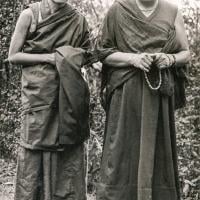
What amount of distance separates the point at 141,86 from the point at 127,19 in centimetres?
54

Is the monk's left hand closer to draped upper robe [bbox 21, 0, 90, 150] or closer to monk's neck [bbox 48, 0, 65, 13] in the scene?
draped upper robe [bbox 21, 0, 90, 150]

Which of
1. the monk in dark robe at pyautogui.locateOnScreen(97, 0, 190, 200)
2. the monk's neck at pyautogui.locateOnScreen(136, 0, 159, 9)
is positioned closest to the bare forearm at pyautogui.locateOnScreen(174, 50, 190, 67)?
the monk in dark robe at pyautogui.locateOnScreen(97, 0, 190, 200)

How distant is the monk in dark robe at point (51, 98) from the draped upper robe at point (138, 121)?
0.29m

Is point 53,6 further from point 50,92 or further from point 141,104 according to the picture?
point 141,104

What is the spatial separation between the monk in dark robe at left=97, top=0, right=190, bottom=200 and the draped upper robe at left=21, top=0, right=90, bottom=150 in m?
0.25

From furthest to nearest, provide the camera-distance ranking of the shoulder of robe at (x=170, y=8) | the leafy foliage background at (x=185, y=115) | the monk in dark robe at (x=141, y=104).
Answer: the leafy foliage background at (x=185, y=115)
the shoulder of robe at (x=170, y=8)
the monk in dark robe at (x=141, y=104)

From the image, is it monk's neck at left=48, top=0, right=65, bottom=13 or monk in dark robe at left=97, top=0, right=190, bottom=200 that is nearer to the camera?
monk in dark robe at left=97, top=0, right=190, bottom=200

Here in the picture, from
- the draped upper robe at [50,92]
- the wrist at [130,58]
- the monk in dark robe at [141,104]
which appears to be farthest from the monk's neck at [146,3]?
the draped upper robe at [50,92]

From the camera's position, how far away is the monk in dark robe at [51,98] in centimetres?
396

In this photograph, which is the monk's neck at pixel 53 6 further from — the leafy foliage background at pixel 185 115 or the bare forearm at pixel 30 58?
the leafy foliage background at pixel 185 115

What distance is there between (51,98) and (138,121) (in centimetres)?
71

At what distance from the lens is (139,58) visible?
3762mm

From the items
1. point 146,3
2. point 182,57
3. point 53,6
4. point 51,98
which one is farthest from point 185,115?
point 53,6

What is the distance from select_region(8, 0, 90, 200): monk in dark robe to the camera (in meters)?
3.96
